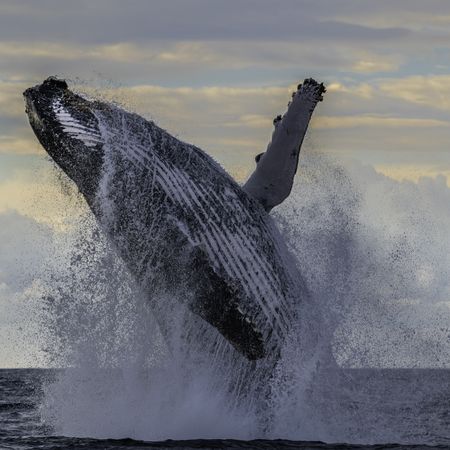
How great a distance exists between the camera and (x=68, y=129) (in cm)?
1019

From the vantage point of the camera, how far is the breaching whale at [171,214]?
10.1 metres

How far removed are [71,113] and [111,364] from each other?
3572 millimetres

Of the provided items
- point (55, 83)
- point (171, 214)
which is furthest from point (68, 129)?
point (171, 214)

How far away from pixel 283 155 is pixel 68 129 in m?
2.47

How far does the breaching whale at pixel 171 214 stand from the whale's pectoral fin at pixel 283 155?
0.45 metres

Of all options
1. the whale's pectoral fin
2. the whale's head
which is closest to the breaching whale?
the whale's head

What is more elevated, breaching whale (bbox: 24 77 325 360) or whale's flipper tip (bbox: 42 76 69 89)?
whale's flipper tip (bbox: 42 76 69 89)

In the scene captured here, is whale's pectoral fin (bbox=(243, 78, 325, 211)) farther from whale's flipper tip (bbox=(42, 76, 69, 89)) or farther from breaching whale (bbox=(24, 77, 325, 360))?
whale's flipper tip (bbox=(42, 76, 69, 89))

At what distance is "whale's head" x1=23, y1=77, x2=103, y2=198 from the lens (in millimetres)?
10195

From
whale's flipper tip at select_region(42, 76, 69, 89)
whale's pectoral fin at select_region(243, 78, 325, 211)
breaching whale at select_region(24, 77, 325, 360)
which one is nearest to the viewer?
breaching whale at select_region(24, 77, 325, 360)

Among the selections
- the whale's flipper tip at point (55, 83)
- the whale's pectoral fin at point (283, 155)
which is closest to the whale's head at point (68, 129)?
the whale's flipper tip at point (55, 83)

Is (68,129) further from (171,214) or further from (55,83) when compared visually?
(171,214)

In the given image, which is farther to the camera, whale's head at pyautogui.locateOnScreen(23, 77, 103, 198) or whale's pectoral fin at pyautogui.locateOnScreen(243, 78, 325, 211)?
whale's pectoral fin at pyautogui.locateOnScreen(243, 78, 325, 211)

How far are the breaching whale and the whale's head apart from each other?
0.01 m
